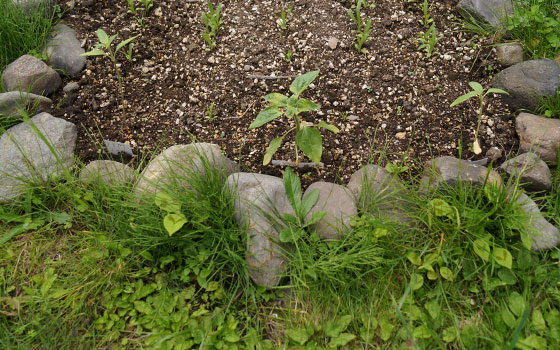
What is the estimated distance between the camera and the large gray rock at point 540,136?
2453mm

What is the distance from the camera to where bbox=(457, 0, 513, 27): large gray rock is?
2990 millimetres

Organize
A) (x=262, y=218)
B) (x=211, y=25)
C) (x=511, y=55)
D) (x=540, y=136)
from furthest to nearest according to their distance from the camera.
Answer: (x=211, y=25), (x=511, y=55), (x=540, y=136), (x=262, y=218)

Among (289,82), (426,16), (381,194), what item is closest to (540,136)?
(381,194)

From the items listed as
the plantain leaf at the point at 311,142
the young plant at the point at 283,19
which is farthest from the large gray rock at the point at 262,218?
the young plant at the point at 283,19

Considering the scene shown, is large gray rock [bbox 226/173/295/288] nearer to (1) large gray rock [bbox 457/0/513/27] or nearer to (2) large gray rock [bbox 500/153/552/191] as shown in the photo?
(2) large gray rock [bbox 500/153/552/191]

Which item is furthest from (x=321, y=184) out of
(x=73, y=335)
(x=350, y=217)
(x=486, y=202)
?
(x=73, y=335)

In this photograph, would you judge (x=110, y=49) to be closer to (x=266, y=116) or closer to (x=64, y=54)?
(x=64, y=54)

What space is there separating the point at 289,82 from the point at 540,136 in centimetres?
147

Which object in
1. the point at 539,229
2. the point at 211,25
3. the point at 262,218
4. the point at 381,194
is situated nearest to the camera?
the point at 539,229

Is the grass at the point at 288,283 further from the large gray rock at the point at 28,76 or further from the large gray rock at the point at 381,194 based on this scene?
the large gray rock at the point at 28,76

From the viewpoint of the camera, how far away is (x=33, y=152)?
2.55 metres

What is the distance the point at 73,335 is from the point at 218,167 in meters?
1.05

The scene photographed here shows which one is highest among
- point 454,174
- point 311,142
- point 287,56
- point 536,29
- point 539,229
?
point 536,29

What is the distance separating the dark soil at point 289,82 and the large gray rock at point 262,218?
10.2 inches
